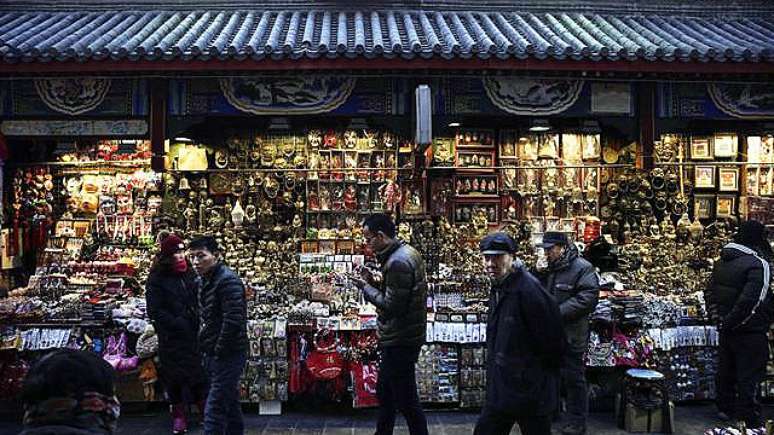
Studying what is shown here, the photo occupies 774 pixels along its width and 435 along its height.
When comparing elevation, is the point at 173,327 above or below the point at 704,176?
below

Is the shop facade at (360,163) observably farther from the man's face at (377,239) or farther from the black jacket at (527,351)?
the black jacket at (527,351)

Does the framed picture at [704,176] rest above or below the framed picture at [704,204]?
above

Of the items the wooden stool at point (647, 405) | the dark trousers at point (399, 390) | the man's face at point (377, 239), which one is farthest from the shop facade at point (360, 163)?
the man's face at point (377, 239)

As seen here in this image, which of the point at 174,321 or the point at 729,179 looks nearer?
the point at 174,321

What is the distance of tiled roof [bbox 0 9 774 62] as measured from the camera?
26.9 ft

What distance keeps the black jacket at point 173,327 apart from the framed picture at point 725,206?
909cm

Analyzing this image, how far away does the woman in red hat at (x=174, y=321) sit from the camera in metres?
6.21

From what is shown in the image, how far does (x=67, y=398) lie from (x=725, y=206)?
11.6m

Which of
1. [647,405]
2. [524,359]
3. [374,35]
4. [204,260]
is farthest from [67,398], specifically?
[374,35]

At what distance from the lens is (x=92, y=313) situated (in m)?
7.45

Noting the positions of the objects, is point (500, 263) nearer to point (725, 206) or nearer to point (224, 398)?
point (224, 398)

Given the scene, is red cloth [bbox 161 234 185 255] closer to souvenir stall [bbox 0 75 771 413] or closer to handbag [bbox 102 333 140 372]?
souvenir stall [bbox 0 75 771 413]

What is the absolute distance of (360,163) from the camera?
11.4m

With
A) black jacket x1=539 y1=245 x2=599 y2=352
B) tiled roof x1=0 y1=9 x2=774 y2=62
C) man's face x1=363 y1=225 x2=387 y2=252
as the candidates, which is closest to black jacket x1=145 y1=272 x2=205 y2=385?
man's face x1=363 y1=225 x2=387 y2=252
